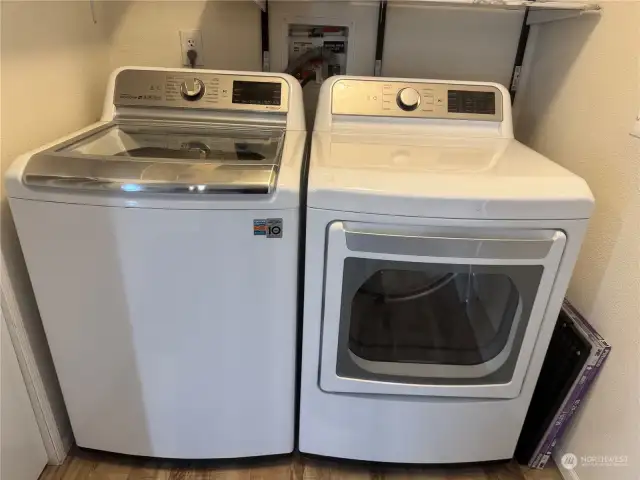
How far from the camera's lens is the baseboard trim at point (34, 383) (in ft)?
3.58

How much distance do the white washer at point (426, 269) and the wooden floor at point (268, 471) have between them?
74 mm

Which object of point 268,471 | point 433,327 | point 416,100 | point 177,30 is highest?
point 177,30

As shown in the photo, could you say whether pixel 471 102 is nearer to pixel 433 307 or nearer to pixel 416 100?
pixel 416 100

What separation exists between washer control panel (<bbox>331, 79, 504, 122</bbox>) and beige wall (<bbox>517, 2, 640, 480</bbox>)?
9.0 inches

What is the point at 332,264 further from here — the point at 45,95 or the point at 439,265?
the point at 45,95

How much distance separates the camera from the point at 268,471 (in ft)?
4.43

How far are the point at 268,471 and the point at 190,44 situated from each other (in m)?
1.39

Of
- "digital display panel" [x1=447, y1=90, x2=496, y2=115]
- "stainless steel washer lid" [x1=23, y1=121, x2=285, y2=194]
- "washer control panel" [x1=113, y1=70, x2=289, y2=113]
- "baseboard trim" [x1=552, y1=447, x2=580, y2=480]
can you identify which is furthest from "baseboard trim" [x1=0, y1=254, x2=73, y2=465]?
"baseboard trim" [x1=552, y1=447, x2=580, y2=480]

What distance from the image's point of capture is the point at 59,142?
1.10 m

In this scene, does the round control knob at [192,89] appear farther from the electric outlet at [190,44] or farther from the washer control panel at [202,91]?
the electric outlet at [190,44]

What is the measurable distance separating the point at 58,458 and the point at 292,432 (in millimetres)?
671

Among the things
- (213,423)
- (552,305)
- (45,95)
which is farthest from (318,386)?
(45,95)
